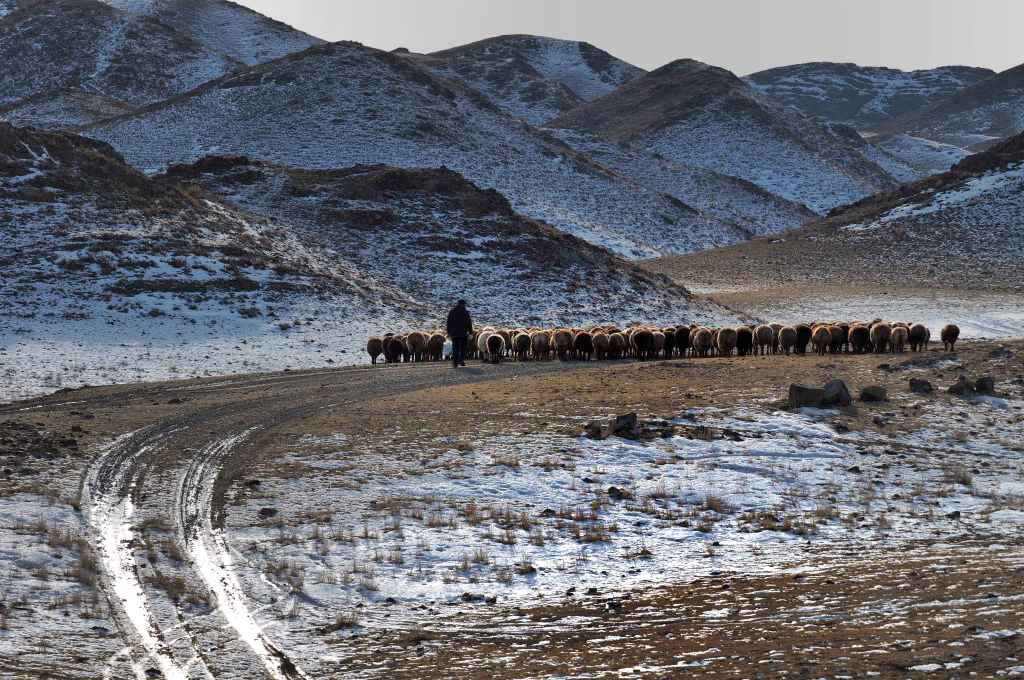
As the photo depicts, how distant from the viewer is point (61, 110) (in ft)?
360

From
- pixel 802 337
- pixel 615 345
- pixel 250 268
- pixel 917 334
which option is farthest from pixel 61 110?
pixel 917 334

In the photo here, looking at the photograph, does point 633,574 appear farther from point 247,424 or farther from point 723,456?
point 247,424

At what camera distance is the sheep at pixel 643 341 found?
3159 centimetres

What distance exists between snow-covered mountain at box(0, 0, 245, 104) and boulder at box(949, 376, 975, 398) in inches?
5403

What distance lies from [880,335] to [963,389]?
1126 cm

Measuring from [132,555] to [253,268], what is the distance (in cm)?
3606

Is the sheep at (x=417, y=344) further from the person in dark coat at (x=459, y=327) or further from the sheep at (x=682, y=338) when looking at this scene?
the sheep at (x=682, y=338)

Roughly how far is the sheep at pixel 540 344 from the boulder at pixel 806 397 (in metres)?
13.7

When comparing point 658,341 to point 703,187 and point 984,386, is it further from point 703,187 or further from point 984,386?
point 703,187

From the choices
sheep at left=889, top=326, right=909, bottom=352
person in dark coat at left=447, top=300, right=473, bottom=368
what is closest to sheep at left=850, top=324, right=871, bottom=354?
sheep at left=889, top=326, right=909, bottom=352

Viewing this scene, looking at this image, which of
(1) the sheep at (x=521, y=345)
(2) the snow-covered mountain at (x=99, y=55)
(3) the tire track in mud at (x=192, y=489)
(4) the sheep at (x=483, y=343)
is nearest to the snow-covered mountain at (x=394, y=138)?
(2) the snow-covered mountain at (x=99, y=55)

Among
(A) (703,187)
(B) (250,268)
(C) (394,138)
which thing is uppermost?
(C) (394,138)

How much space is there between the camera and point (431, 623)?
916 centimetres

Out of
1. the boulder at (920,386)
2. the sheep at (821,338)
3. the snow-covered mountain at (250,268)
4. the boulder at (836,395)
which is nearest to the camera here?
the boulder at (836,395)
